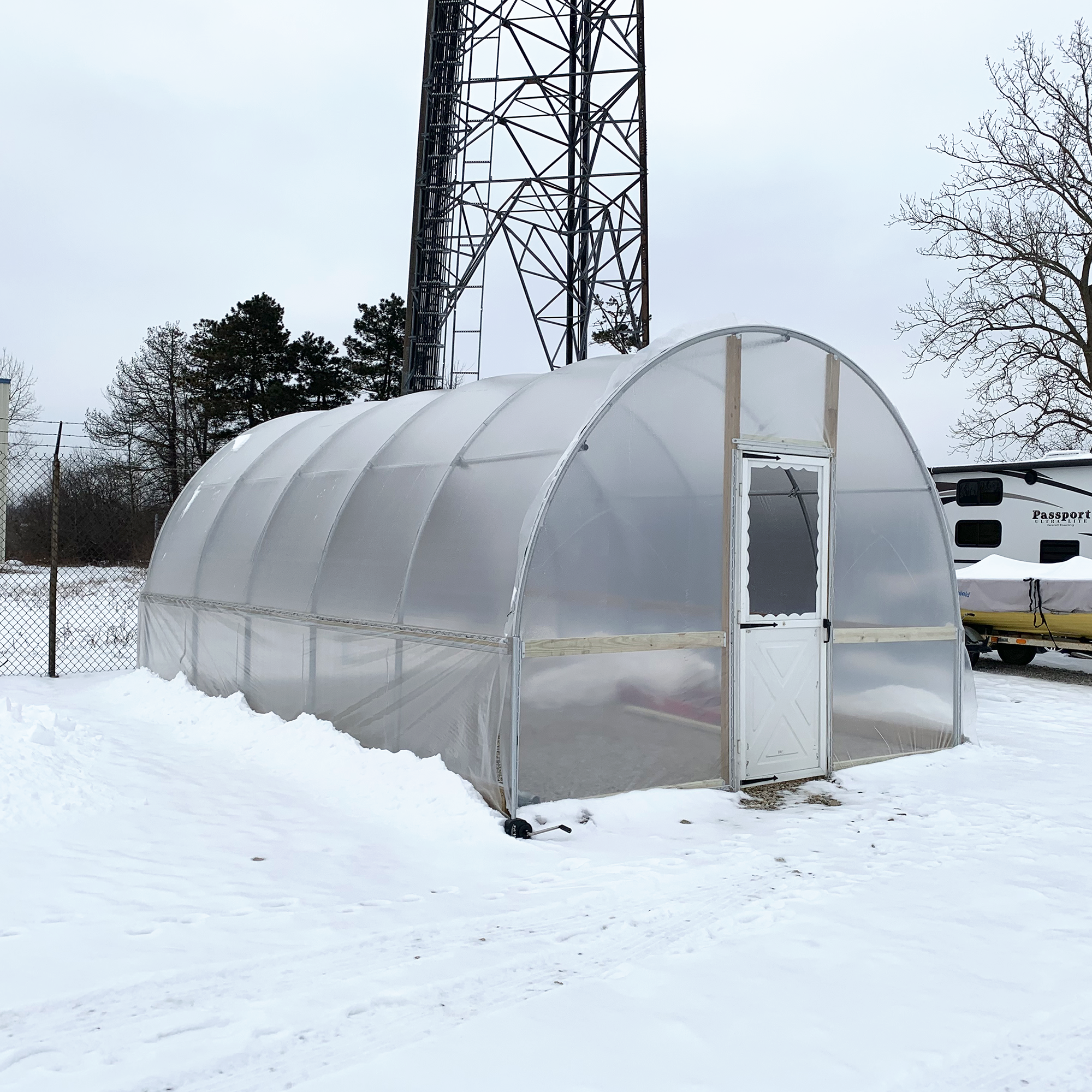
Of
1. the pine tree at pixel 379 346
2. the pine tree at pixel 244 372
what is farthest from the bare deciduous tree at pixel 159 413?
the pine tree at pixel 379 346

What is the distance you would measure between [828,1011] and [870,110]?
1111 centimetres

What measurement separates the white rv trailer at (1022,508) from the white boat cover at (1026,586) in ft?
0.71

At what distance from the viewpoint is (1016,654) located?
15367mm

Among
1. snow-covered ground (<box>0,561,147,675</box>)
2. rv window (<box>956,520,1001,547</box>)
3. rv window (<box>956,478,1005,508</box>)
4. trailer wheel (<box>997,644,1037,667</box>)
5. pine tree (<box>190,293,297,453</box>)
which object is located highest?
pine tree (<box>190,293,297,453</box>)

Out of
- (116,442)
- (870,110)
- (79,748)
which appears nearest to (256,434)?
(79,748)

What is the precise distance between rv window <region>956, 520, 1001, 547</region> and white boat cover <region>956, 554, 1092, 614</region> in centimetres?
28

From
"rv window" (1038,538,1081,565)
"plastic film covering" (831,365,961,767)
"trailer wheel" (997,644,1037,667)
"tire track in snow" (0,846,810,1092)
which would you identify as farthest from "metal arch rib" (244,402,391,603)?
"trailer wheel" (997,644,1037,667)

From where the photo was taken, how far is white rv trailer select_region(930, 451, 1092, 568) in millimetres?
14000

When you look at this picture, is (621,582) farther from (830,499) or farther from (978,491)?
(978,491)

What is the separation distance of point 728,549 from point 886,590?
184 cm

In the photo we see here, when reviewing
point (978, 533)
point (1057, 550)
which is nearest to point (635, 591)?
point (1057, 550)

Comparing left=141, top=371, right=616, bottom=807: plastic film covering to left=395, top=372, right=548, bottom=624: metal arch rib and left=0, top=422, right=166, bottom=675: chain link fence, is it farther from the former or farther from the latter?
left=0, top=422, right=166, bottom=675: chain link fence

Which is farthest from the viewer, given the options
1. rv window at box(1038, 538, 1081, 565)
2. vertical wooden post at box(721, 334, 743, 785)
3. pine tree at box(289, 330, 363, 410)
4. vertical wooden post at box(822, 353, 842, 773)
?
pine tree at box(289, 330, 363, 410)

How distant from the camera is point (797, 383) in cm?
790
